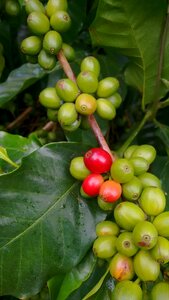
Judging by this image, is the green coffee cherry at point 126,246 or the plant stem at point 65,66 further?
the plant stem at point 65,66

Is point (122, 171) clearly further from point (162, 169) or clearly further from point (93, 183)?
point (162, 169)

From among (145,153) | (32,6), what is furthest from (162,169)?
(32,6)

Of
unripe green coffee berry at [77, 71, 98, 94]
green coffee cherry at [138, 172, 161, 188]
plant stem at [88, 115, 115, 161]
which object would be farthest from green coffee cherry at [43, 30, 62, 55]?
green coffee cherry at [138, 172, 161, 188]

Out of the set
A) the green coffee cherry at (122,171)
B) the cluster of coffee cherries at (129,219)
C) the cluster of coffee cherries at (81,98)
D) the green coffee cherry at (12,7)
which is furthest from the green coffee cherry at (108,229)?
the green coffee cherry at (12,7)

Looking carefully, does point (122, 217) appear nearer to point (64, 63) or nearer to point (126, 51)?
point (64, 63)

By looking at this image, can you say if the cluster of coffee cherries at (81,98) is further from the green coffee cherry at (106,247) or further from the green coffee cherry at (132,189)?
the green coffee cherry at (106,247)

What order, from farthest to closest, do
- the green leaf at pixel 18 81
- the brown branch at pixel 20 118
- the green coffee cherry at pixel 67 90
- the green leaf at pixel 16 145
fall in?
the brown branch at pixel 20 118
the green leaf at pixel 18 81
the green leaf at pixel 16 145
the green coffee cherry at pixel 67 90
